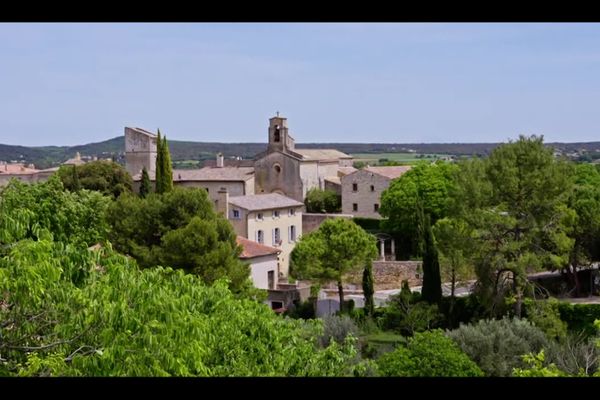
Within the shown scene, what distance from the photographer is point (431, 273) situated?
1091 inches

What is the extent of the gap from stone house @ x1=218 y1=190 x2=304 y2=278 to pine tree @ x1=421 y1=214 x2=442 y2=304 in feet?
38.9

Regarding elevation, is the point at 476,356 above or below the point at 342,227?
below

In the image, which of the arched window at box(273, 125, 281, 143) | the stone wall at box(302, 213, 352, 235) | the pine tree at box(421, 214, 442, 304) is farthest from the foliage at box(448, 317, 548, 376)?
the arched window at box(273, 125, 281, 143)

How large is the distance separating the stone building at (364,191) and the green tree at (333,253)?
17.0 metres

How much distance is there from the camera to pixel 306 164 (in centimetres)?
5081

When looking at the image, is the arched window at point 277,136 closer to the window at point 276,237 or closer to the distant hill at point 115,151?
the window at point 276,237

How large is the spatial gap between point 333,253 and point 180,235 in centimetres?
769

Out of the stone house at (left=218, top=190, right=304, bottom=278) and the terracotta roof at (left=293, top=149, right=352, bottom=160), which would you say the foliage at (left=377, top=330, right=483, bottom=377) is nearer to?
the stone house at (left=218, top=190, right=304, bottom=278)

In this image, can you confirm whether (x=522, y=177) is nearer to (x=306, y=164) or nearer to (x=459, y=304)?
(x=459, y=304)

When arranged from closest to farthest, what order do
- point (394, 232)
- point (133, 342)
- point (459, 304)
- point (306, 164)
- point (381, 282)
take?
point (133, 342), point (459, 304), point (381, 282), point (394, 232), point (306, 164)

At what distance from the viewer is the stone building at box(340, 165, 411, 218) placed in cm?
4916

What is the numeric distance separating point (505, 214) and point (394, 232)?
59.3ft
